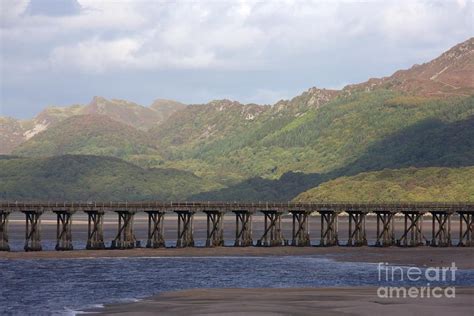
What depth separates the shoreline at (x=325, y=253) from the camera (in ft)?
341

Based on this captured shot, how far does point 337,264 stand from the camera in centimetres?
10044

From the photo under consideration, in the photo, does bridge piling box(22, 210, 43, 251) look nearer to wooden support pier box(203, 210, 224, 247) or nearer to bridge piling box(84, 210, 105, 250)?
bridge piling box(84, 210, 105, 250)

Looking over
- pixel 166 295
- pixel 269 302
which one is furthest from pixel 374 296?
pixel 166 295

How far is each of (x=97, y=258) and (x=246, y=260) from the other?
1456 centimetres

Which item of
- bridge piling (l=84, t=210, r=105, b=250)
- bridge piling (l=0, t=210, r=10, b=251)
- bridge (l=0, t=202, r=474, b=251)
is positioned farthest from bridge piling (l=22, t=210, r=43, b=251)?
bridge piling (l=84, t=210, r=105, b=250)

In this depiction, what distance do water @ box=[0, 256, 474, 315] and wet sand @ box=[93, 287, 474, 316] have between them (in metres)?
3.92

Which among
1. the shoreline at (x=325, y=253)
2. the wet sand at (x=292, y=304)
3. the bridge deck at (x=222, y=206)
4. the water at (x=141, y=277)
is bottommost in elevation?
the wet sand at (x=292, y=304)

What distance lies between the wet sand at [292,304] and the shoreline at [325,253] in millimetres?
28420

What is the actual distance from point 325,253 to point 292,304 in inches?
1974

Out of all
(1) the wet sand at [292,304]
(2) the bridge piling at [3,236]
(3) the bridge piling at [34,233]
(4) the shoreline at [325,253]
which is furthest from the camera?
(3) the bridge piling at [34,233]

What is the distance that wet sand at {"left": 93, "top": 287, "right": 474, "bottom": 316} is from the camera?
6203cm

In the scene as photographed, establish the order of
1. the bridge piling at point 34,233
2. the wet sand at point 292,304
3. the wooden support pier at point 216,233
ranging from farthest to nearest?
1. the wooden support pier at point 216,233
2. the bridge piling at point 34,233
3. the wet sand at point 292,304

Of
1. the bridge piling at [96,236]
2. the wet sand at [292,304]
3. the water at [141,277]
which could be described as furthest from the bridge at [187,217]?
the wet sand at [292,304]

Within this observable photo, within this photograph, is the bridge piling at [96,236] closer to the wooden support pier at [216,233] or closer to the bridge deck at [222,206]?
the bridge deck at [222,206]
